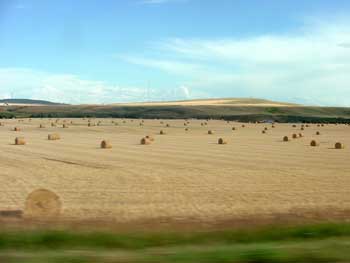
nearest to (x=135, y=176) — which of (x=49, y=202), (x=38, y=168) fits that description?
(x=38, y=168)

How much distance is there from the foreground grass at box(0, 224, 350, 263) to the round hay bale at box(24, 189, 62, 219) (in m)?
3.92

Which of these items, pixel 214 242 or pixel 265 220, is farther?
pixel 265 220

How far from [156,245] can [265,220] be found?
5.65 meters

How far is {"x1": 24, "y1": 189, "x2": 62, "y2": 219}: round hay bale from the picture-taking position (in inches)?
600

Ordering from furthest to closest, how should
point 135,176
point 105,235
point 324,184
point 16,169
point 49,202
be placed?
1. point 16,169
2. point 135,176
3. point 324,184
4. point 49,202
5. point 105,235

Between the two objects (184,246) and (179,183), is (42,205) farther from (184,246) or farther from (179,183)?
(179,183)

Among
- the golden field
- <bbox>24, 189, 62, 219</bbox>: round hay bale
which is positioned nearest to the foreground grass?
<bbox>24, 189, 62, 219</bbox>: round hay bale

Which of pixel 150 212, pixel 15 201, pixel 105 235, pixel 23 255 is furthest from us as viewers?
pixel 15 201

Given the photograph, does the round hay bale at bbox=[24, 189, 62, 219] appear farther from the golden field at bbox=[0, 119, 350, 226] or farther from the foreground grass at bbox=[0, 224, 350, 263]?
the foreground grass at bbox=[0, 224, 350, 263]

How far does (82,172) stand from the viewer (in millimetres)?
26859

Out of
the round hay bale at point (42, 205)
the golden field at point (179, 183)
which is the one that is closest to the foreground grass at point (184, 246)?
the round hay bale at point (42, 205)

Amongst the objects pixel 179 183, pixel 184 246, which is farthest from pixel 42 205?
pixel 179 183

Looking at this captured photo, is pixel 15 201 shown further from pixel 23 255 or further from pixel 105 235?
pixel 23 255

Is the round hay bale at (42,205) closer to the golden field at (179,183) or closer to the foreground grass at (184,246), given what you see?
the golden field at (179,183)
